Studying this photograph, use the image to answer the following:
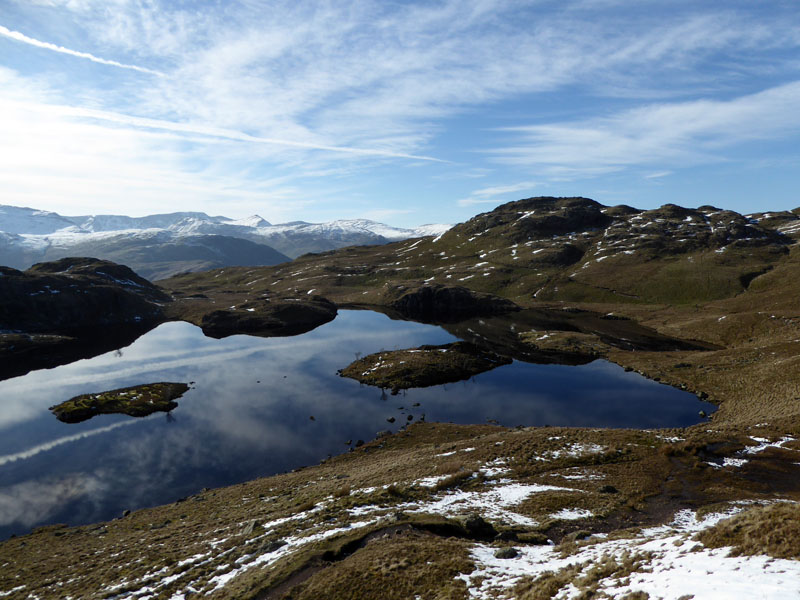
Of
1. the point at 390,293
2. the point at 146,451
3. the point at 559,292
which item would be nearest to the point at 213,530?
the point at 146,451

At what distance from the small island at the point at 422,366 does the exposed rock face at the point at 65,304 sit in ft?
356

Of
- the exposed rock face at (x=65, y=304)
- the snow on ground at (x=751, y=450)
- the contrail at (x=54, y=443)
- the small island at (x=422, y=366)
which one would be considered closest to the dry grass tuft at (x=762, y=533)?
the snow on ground at (x=751, y=450)

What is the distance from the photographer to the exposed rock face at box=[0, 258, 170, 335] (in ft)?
415

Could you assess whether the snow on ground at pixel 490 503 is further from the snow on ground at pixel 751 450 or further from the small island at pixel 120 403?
the small island at pixel 120 403

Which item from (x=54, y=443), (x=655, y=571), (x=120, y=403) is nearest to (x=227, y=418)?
(x=120, y=403)

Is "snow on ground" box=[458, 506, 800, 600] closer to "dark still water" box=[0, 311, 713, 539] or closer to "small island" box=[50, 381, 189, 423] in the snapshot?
"dark still water" box=[0, 311, 713, 539]

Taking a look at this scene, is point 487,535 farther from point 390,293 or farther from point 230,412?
point 390,293

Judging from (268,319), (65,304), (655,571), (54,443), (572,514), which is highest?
(65,304)

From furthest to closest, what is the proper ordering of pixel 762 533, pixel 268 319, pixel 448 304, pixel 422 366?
pixel 448 304, pixel 268 319, pixel 422 366, pixel 762 533

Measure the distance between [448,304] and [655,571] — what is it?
135 meters

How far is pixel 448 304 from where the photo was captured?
149750 millimetres

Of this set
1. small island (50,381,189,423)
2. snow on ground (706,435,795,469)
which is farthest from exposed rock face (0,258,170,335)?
snow on ground (706,435,795,469)

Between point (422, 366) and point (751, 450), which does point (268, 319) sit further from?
point (751, 450)

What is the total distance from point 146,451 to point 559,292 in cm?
15259
